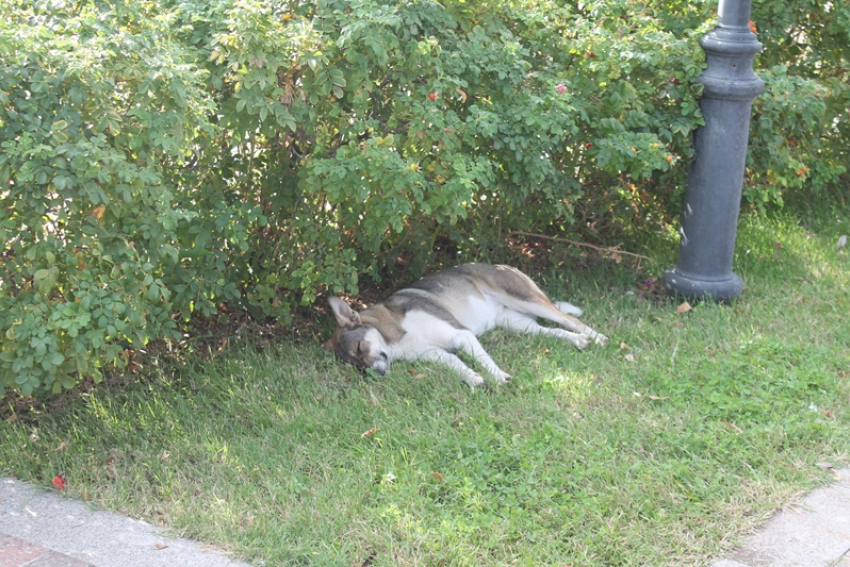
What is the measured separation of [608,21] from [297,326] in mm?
2995

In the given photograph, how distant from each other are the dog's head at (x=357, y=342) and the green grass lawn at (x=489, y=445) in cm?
10

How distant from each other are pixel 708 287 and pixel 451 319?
184cm

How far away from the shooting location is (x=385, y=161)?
520cm

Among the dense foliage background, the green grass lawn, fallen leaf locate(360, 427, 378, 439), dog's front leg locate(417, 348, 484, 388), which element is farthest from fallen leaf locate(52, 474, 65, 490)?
dog's front leg locate(417, 348, 484, 388)

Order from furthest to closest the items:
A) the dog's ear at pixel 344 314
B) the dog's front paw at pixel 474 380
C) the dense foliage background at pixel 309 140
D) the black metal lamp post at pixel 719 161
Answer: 1. the black metal lamp post at pixel 719 161
2. the dog's ear at pixel 344 314
3. the dog's front paw at pixel 474 380
4. the dense foliage background at pixel 309 140

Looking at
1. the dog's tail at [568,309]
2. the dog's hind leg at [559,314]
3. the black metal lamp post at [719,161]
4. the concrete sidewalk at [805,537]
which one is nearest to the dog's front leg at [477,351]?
the dog's hind leg at [559,314]

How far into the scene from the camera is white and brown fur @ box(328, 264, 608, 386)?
18.8 feet

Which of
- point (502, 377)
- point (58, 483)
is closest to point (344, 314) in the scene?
point (502, 377)

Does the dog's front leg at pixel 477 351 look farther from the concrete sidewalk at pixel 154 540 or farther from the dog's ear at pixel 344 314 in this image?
the concrete sidewalk at pixel 154 540

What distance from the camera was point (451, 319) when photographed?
6.01m

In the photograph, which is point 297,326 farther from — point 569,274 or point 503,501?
point 503,501

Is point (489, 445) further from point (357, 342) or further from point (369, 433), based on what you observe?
point (357, 342)

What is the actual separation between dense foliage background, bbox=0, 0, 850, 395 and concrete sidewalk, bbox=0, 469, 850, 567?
2.05 feet

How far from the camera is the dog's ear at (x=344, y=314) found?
5.84m
